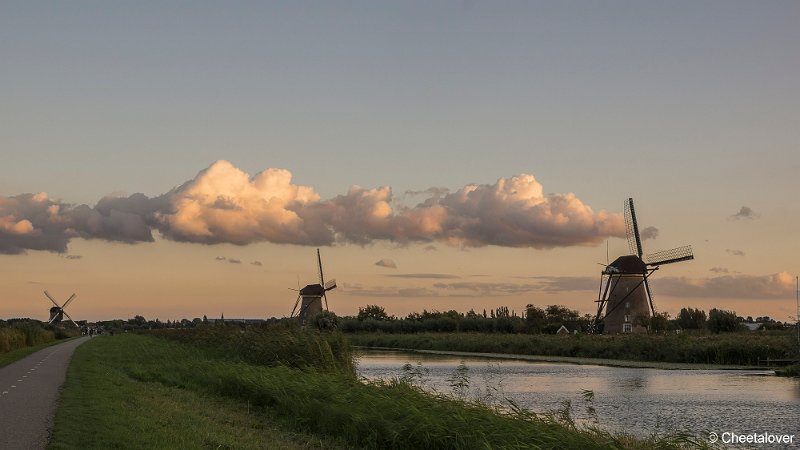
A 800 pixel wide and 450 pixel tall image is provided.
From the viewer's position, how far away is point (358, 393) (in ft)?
69.4

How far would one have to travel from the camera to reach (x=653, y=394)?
34531 mm

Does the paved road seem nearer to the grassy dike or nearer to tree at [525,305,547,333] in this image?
the grassy dike

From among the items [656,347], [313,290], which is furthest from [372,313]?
[656,347]

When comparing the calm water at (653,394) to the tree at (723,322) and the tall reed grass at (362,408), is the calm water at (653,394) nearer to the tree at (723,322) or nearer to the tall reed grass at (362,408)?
the tall reed grass at (362,408)

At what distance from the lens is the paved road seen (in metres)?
15.5

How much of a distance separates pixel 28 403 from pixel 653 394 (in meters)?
23.3

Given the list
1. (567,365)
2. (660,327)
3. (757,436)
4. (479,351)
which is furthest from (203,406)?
(660,327)

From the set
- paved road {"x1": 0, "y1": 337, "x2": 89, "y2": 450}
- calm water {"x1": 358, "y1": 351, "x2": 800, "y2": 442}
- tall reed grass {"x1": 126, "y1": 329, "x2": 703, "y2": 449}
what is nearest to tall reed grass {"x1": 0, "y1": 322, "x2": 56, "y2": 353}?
paved road {"x1": 0, "y1": 337, "x2": 89, "y2": 450}

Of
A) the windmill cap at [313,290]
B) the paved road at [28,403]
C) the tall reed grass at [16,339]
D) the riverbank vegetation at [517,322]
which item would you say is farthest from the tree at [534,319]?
the paved road at [28,403]

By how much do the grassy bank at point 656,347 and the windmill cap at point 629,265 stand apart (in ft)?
50.2

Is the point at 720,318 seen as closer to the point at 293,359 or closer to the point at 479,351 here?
the point at 479,351

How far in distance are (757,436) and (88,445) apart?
16475mm

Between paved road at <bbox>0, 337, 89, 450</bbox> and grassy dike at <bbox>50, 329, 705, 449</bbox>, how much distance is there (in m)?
0.33

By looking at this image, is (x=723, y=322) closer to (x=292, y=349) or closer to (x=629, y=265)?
(x=629, y=265)
